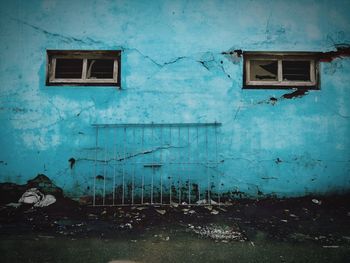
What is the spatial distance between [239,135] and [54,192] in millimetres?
2863

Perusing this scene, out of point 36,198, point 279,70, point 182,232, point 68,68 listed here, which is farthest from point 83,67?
point 279,70

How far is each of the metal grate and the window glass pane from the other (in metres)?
0.98

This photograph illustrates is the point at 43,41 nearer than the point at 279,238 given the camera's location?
No

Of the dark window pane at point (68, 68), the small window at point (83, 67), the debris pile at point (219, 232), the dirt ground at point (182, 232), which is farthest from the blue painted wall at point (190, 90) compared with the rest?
the debris pile at point (219, 232)

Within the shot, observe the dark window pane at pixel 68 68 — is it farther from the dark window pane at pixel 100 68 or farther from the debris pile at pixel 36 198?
the debris pile at pixel 36 198

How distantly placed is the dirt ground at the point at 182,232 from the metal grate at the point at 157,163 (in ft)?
0.91

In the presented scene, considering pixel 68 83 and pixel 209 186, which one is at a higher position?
pixel 68 83

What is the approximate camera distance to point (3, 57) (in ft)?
13.4

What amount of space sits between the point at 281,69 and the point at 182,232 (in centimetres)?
284

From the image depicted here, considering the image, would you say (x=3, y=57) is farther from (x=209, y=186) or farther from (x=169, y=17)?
(x=209, y=186)

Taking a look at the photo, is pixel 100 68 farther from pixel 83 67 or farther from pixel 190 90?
pixel 190 90

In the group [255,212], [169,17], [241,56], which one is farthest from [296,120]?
[169,17]

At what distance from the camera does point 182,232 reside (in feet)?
9.97

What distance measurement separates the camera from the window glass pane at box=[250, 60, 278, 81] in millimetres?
4238
